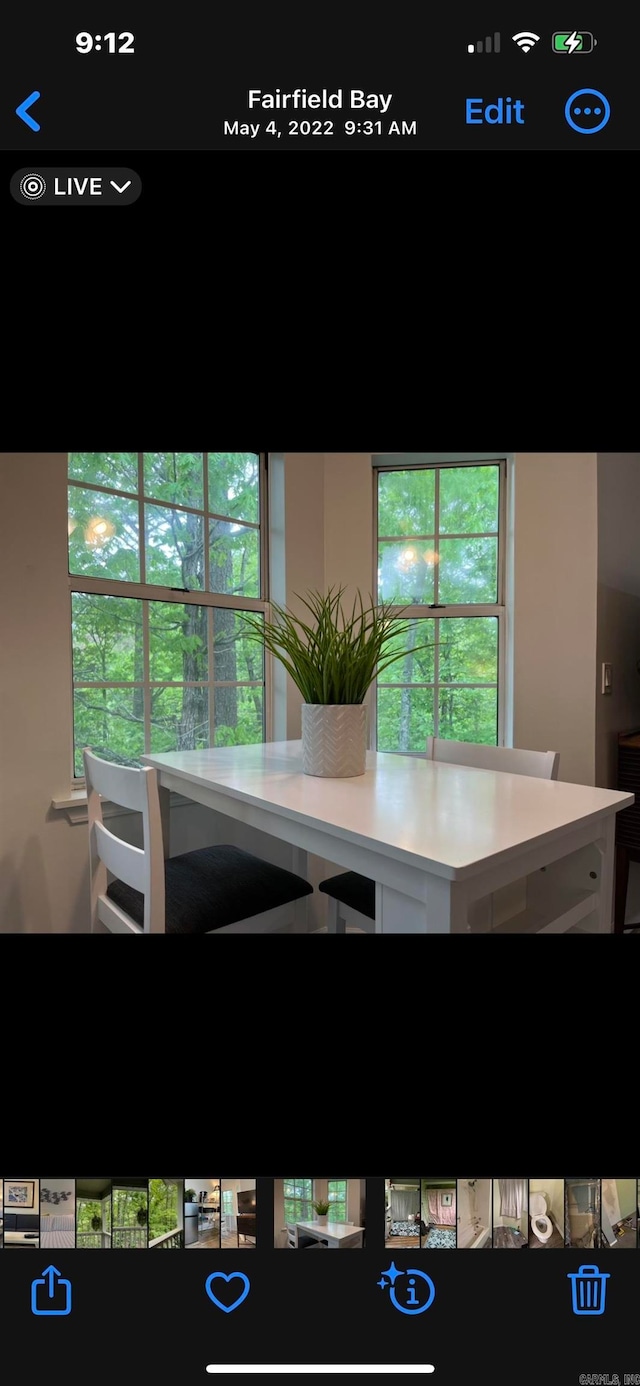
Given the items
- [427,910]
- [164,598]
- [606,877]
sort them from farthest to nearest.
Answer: [164,598]
[606,877]
[427,910]

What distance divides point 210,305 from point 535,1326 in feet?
2.04

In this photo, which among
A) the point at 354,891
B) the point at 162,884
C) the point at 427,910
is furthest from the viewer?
the point at 354,891

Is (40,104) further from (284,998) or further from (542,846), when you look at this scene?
(542,846)

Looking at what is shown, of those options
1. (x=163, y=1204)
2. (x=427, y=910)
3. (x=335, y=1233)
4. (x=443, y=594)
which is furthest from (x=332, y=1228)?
(x=443, y=594)

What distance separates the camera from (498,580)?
1.99 meters

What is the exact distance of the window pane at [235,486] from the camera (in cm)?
184

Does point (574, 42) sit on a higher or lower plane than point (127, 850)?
higher

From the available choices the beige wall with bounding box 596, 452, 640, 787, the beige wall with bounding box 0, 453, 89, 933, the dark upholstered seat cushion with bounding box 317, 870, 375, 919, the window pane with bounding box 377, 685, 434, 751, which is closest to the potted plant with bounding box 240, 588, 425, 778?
the dark upholstered seat cushion with bounding box 317, 870, 375, 919

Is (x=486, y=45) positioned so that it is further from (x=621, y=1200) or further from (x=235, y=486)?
(x=235, y=486)

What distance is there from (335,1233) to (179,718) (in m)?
1.47

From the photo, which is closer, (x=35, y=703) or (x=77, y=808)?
(x=35, y=703)

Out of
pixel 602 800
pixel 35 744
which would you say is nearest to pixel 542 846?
pixel 602 800

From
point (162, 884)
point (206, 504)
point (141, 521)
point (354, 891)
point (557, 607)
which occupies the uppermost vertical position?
point (206, 504)

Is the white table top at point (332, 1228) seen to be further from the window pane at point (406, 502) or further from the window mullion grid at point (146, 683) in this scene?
the window pane at point (406, 502)
